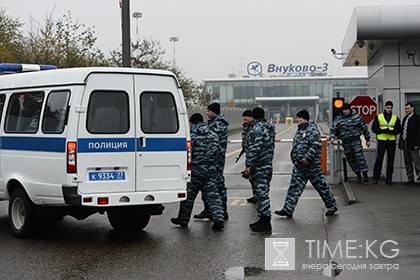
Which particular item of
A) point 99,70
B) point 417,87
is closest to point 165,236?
point 99,70

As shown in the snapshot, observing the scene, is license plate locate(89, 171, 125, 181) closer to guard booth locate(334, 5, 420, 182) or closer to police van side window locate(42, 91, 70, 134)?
police van side window locate(42, 91, 70, 134)

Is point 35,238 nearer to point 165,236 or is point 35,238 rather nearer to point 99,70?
point 165,236

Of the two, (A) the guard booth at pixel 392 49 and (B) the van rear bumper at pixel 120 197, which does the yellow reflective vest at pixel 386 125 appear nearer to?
(A) the guard booth at pixel 392 49

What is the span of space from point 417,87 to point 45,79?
8820 mm

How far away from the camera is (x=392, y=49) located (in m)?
15.5

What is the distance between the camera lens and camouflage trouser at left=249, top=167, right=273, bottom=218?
10258mm

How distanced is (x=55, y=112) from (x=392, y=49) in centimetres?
875

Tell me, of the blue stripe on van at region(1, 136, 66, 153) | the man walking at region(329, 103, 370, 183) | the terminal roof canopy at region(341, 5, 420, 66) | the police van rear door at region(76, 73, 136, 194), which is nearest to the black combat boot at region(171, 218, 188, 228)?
the police van rear door at region(76, 73, 136, 194)

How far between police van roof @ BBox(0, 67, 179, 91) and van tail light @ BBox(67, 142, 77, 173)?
0.83m

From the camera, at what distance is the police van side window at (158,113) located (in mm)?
9656

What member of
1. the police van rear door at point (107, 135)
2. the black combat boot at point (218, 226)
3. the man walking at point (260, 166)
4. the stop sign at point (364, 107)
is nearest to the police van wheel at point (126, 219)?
the black combat boot at point (218, 226)

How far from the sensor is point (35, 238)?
9.90 m

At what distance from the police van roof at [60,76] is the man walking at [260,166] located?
1.56 metres

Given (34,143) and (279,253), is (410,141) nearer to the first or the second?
(279,253)
